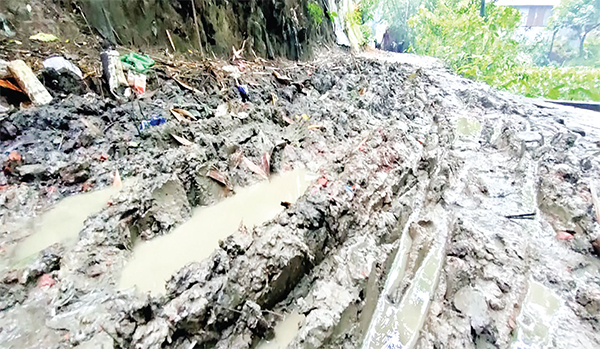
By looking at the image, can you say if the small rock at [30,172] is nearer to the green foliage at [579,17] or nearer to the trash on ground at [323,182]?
the trash on ground at [323,182]

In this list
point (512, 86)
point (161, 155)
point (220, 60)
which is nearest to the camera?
point (161, 155)

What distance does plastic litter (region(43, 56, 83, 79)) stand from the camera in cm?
336

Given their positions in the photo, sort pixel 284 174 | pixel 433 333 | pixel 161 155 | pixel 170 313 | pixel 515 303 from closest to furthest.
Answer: pixel 170 313 → pixel 433 333 → pixel 515 303 → pixel 161 155 → pixel 284 174

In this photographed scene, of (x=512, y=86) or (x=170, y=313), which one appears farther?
(x=512, y=86)

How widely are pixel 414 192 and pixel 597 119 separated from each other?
5.96 meters

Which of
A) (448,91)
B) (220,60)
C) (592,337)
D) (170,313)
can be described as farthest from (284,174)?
(448,91)

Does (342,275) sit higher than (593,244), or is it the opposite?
(342,275)

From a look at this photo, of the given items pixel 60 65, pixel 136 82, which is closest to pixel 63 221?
pixel 60 65

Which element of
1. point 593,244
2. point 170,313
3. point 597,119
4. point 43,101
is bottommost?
point 597,119

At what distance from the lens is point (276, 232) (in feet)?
6.80

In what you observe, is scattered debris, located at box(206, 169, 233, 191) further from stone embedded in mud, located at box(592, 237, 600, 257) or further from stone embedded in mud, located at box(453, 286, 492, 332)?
stone embedded in mud, located at box(592, 237, 600, 257)

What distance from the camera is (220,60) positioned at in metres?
5.82

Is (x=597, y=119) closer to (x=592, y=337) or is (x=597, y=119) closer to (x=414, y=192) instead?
(x=414, y=192)

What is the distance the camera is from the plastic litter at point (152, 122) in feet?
11.2
